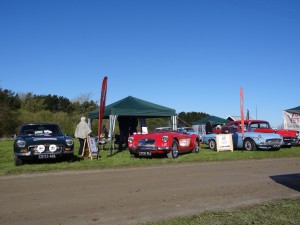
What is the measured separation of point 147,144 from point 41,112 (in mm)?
40258

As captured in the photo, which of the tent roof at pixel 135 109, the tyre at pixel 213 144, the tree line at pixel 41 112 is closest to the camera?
the tent roof at pixel 135 109

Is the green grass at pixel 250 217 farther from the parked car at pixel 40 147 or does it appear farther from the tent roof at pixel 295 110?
the tent roof at pixel 295 110

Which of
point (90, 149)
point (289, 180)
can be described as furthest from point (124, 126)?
point (289, 180)

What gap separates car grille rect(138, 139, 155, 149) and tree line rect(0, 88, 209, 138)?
617 cm

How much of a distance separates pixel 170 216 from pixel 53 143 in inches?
313

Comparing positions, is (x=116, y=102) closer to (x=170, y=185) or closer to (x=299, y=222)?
(x=170, y=185)

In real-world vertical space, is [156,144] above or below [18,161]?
above

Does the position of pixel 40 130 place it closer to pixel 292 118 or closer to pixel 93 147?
pixel 93 147

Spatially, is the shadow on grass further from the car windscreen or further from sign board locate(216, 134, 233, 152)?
sign board locate(216, 134, 233, 152)

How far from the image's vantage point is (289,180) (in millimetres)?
8641

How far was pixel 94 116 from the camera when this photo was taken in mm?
19641

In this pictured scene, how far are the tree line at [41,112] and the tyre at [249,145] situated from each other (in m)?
4.79

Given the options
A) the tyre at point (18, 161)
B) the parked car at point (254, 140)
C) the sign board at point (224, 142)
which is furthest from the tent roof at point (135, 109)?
the tyre at point (18, 161)

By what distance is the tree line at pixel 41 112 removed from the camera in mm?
45344
